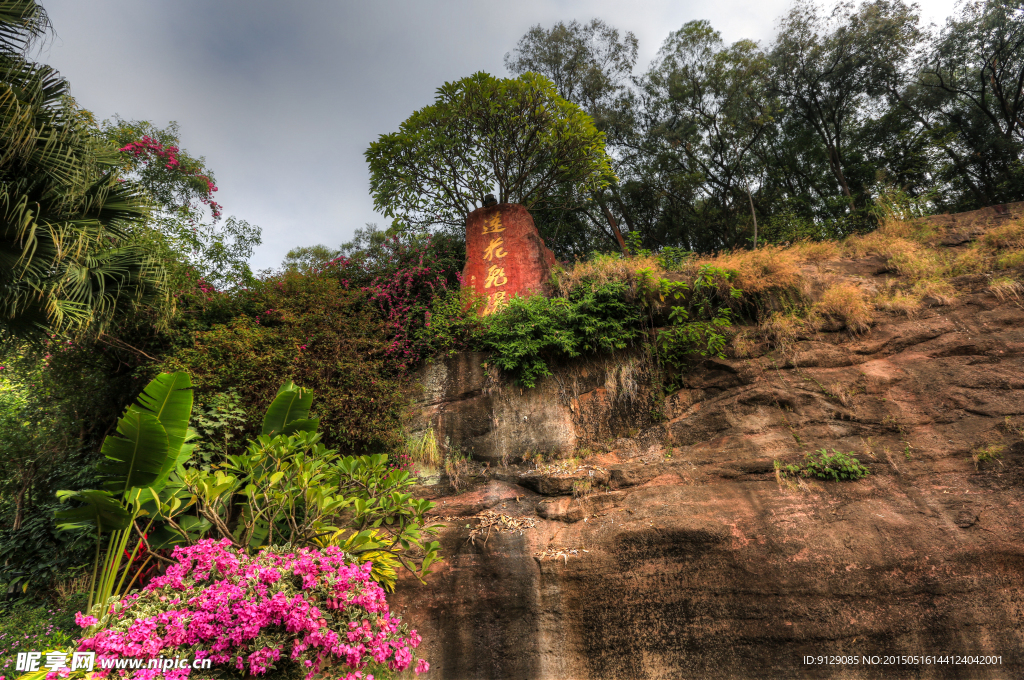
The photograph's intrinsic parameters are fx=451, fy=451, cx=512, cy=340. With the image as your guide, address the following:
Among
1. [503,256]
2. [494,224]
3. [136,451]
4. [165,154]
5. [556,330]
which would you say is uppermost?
[165,154]

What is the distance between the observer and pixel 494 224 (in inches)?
384

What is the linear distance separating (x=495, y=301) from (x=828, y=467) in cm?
578

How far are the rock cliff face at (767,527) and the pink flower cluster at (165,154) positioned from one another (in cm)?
881

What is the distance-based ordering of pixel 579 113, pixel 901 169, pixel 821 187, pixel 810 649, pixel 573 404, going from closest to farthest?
1. pixel 810 649
2. pixel 573 404
3. pixel 579 113
4. pixel 901 169
5. pixel 821 187

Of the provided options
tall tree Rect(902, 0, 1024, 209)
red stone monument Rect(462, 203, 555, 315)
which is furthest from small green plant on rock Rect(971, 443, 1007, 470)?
tall tree Rect(902, 0, 1024, 209)

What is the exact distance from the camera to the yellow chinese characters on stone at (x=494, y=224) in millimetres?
9641

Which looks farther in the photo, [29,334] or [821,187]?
[821,187]

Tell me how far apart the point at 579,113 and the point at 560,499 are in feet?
26.0

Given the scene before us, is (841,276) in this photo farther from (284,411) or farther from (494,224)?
(284,411)

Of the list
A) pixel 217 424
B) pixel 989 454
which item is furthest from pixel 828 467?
pixel 217 424

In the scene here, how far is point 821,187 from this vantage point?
1459 cm

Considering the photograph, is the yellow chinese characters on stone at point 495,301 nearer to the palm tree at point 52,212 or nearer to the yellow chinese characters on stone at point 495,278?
the yellow chinese characters on stone at point 495,278

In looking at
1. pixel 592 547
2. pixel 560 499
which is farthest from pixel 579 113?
pixel 592 547

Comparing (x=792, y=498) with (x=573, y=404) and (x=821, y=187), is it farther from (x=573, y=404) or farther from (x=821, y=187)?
(x=821, y=187)
